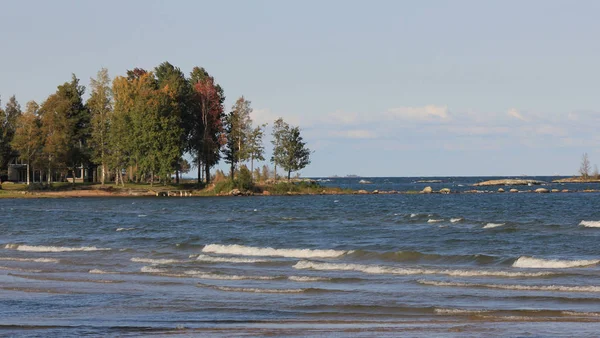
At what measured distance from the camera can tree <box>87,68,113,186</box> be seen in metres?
105

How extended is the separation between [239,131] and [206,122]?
6185mm

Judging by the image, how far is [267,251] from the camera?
36562 millimetres

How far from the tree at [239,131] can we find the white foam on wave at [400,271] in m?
81.2

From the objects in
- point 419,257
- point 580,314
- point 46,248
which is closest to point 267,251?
point 419,257

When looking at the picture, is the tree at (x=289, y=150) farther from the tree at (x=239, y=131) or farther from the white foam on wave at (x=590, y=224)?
the white foam on wave at (x=590, y=224)

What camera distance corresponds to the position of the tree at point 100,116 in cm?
10469

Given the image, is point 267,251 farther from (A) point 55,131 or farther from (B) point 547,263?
(A) point 55,131

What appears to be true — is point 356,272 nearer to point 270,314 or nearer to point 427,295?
point 427,295

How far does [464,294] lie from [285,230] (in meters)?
26.8

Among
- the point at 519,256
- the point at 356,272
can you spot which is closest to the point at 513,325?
the point at 356,272

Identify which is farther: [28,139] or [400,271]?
[28,139]

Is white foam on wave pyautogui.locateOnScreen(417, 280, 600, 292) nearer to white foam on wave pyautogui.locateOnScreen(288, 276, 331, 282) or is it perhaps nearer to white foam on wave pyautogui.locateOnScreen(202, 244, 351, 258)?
white foam on wave pyautogui.locateOnScreen(288, 276, 331, 282)

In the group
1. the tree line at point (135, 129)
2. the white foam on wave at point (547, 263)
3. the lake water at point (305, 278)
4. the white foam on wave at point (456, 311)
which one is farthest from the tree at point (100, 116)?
the white foam on wave at point (456, 311)

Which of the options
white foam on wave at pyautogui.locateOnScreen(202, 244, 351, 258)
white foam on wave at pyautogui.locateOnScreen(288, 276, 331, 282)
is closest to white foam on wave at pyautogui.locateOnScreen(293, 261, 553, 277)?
white foam on wave at pyautogui.locateOnScreen(288, 276, 331, 282)
